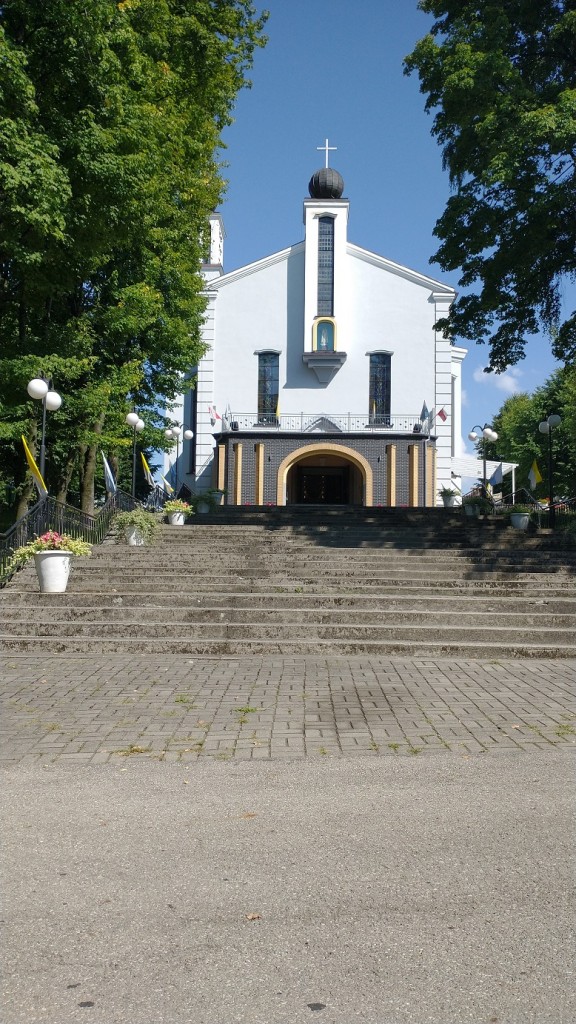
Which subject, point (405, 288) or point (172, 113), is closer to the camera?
point (172, 113)

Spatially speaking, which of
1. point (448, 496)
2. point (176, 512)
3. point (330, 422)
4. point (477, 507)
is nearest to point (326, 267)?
point (330, 422)

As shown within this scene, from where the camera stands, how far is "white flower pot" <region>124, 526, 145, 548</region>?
17016mm

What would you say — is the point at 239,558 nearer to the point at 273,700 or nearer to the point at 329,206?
the point at 273,700

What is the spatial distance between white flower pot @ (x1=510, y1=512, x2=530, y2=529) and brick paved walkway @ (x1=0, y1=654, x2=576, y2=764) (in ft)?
35.9

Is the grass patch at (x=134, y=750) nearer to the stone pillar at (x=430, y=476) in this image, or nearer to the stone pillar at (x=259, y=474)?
the stone pillar at (x=259, y=474)

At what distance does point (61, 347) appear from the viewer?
16203 mm

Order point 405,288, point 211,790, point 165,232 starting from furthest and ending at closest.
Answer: point 405,288, point 165,232, point 211,790

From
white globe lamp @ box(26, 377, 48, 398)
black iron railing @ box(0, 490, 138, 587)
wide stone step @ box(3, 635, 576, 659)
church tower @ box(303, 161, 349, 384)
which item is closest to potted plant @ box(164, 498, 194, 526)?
black iron railing @ box(0, 490, 138, 587)

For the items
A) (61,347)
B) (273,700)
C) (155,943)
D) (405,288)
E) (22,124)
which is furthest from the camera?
(405,288)

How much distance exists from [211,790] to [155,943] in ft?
6.12

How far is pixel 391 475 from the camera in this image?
31.5m

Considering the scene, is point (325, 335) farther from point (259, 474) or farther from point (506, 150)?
point (506, 150)

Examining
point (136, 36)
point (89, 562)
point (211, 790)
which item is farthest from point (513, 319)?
point (211, 790)

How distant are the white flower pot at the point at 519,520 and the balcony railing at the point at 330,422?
13.2 metres
